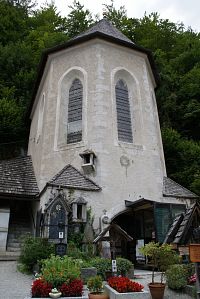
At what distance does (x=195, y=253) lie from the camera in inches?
256

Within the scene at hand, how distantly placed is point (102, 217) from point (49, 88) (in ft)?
26.4

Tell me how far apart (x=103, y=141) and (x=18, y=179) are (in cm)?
470

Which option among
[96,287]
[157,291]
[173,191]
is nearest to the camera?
[96,287]

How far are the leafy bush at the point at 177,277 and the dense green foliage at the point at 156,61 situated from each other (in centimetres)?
1019

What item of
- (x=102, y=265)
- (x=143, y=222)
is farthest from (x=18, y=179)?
A: (x=102, y=265)

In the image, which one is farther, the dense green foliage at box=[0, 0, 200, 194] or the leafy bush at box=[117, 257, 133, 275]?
the dense green foliage at box=[0, 0, 200, 194]

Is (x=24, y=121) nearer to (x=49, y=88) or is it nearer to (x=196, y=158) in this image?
(x=49, y=88)

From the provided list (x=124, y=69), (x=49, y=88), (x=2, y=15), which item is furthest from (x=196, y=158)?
(x=2, y=15)

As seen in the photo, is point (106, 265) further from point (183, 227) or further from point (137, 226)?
point (137, 226)

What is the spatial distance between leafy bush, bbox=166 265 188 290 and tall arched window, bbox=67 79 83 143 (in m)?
8.56

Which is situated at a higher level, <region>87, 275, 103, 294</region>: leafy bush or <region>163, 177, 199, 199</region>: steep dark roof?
<region>163, 177, 199, 199</region>: steep dark roof

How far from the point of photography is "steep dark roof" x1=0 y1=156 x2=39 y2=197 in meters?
14.3

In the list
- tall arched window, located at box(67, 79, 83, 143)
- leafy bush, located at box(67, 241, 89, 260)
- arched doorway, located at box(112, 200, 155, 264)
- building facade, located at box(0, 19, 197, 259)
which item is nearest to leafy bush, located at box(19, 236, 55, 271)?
building facade, located at box(0, 19, 197, 259)

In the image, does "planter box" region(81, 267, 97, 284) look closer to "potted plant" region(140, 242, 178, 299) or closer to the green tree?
"potted plant" region(140, 242, 178, 299)
